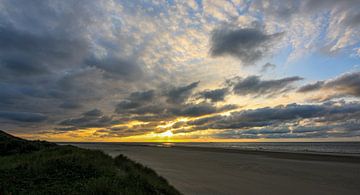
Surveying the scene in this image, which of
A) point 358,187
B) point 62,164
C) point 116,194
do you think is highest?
point 62,164

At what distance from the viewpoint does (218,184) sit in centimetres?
1638

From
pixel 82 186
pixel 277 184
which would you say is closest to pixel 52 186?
pixel 82 186

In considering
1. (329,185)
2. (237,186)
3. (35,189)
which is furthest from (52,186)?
(329,185)

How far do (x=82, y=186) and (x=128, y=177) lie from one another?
7.36 ft

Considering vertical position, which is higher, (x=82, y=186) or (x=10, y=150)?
(x=10, y=150)

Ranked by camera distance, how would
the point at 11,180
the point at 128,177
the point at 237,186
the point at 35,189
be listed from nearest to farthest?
1. the point at 35,189
2. the point at 11,180
3. the point at 128,177
4. the point at 237,186

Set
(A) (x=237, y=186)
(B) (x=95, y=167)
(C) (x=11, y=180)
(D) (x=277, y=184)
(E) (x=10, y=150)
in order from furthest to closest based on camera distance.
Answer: (E) (x=10, y=150)
(D) (x=277, y=184)
(A) (x=237, y=186)
(B) (x=95, y=167)
(C) (x=11, y=180)

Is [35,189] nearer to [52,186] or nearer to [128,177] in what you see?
[52,186]

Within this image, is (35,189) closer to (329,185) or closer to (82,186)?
(82,186)

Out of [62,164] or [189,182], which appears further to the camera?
[189,182]

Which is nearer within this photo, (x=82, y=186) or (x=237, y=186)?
(x=82, y=186)

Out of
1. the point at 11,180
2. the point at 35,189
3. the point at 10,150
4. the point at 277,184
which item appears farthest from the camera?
the point at 10,150

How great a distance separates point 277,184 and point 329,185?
12.7 ft

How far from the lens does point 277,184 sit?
16844mm
